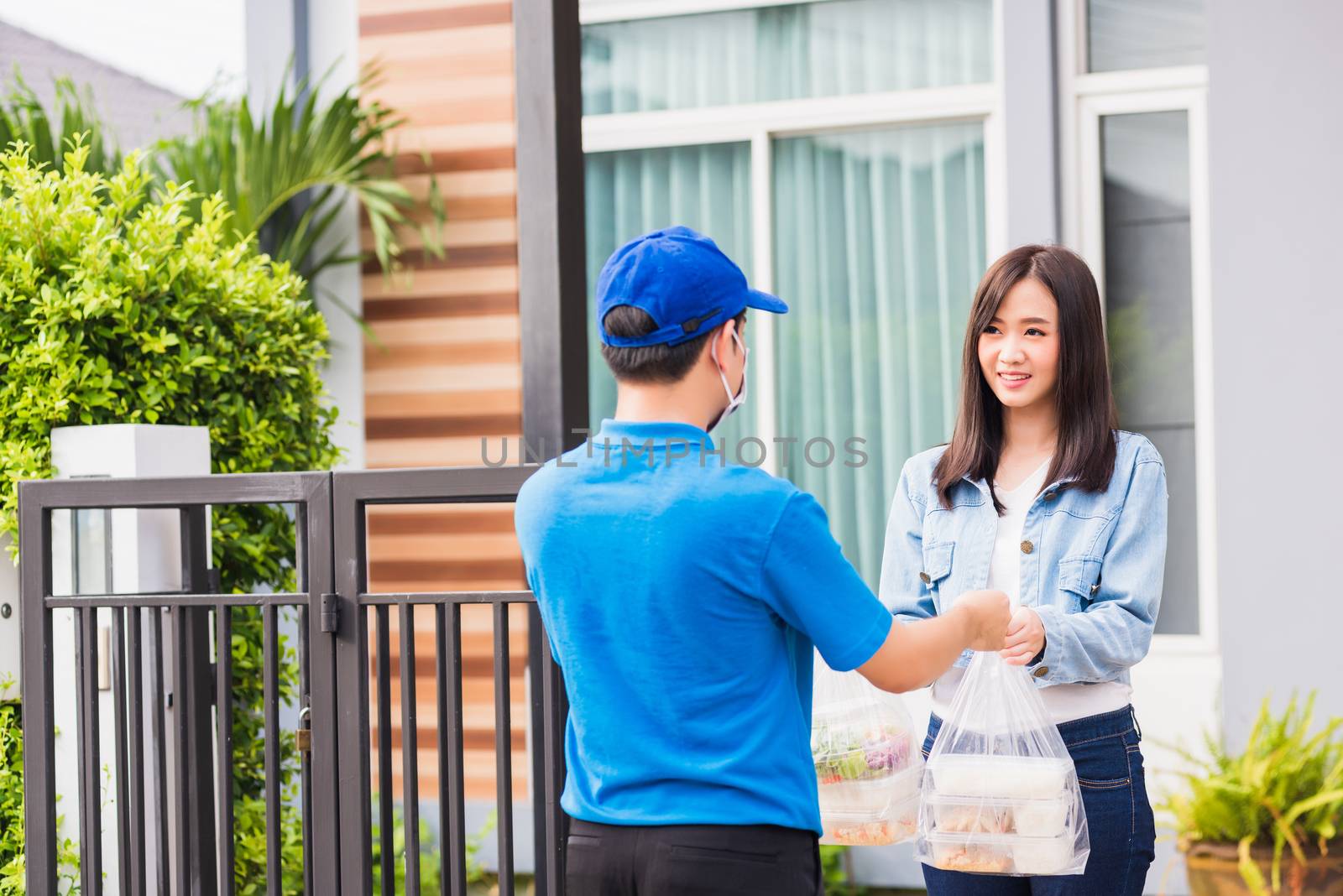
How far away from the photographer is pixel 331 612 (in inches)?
96.5

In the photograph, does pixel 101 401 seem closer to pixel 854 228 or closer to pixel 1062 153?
pixel 854 228

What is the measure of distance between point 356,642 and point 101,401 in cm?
124

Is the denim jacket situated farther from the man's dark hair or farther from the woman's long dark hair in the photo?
the man's dark hair

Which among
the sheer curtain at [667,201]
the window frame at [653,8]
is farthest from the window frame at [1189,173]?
the sheer curtain at [667,201]

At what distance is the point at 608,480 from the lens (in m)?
1.57

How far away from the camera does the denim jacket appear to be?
6.49 feet

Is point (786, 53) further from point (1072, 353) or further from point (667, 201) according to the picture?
point (1072, 353)

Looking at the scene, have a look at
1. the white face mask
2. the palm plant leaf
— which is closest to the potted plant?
the white face mask

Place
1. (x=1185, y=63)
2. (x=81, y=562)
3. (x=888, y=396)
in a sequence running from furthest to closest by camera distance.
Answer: (x=888, y=396) → (x=1185, y=63) → (x=81, y=562)

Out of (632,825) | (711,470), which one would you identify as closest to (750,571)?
(711,470)

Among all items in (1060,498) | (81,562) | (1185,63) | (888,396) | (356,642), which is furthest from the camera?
(888,396)

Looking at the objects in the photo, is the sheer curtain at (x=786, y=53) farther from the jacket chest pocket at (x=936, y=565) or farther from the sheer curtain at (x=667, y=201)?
the jacket chest pocket at (x=936, y=565)

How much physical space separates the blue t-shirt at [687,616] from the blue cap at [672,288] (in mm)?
128

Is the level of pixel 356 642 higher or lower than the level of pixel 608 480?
lower
